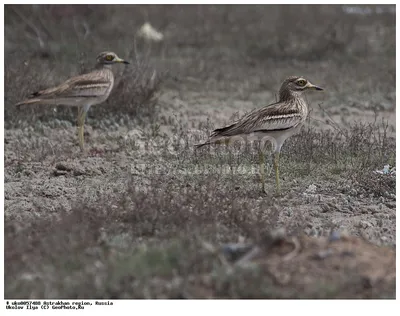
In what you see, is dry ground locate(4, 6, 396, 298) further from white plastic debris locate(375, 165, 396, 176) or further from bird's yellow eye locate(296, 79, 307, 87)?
bird's yellow eye locate(296, 79, 307, 87)

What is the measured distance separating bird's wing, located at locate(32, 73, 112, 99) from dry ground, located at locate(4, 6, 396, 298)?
49 cm

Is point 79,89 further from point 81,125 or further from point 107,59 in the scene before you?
point 107,59

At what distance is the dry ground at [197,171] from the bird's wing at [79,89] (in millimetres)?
487

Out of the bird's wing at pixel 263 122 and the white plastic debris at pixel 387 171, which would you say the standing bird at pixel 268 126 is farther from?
the white plastic debris at pixel 387 171

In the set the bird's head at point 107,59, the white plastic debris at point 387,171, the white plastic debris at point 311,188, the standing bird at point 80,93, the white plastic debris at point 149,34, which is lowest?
the white plastic debris at point 311,188

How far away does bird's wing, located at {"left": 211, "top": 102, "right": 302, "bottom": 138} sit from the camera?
6.73 metres

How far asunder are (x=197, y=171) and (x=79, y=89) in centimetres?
182

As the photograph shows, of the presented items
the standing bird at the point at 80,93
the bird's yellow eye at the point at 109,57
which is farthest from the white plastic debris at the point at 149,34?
the standing bird at the point at 80,93

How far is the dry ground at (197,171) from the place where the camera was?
4.25 meters

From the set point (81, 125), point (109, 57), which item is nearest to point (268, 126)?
point (81, 125)

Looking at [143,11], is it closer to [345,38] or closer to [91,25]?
[91,25]

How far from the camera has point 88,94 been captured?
865 cm

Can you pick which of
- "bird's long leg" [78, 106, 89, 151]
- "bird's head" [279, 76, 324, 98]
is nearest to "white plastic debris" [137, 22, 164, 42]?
"bird's long leg" [78, 106, 89, 151]

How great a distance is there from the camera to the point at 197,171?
7.48 m
